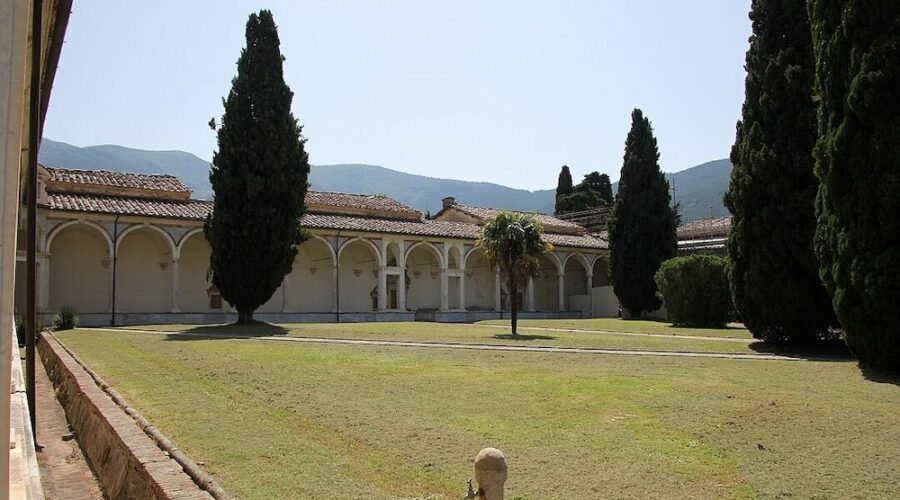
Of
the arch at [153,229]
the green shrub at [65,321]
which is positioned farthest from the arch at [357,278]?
the green shrub at [65,321]

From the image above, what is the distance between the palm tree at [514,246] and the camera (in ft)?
77.5

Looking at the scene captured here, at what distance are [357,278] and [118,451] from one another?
105ft

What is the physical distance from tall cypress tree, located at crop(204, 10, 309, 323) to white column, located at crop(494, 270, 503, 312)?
56.5 ft

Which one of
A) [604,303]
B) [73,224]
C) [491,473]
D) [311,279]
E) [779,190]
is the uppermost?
[73,224]

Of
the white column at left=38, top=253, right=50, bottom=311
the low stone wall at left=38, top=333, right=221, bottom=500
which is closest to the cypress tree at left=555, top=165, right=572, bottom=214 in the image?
the white column at left=38, top=253, right=50, bottom=311

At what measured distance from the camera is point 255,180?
24.8m

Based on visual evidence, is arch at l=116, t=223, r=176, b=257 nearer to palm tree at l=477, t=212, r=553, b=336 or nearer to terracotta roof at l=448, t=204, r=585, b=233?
palm tree at l=477, t=212, r=553, b=336

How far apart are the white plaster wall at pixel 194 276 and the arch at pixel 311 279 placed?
12.9 ft

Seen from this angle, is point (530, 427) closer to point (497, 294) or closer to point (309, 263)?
point (309, 263)

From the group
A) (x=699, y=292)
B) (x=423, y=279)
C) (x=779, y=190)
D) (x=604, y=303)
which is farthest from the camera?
(x=604, y=303)

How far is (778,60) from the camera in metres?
17.2

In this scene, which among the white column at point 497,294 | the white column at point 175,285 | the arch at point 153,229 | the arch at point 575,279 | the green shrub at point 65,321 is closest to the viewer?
the green shrub at point 65,321

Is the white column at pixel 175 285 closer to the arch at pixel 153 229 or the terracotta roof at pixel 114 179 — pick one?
the arch at pixel 153 229

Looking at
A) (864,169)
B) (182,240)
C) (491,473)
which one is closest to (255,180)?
(182,240)
